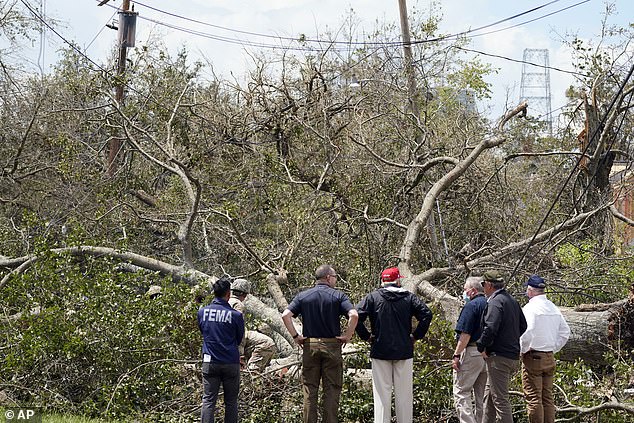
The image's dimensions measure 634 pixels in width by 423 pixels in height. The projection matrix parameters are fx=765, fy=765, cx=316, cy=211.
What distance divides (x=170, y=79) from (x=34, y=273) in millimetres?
7869

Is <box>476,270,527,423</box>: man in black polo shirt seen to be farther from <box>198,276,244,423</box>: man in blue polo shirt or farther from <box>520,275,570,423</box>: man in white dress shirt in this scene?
<box>198,276,244,423</box>: man in blue polo shirt

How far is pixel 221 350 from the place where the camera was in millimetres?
7285

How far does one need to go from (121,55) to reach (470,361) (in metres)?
13.9

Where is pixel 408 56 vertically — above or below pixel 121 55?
below

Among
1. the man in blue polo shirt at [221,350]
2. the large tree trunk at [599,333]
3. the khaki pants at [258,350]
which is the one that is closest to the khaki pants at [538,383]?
the large tree trunk at [599,333]

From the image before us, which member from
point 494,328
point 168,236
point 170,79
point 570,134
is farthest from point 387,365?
point 170,79

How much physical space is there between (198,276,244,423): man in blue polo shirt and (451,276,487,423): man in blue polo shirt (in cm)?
216

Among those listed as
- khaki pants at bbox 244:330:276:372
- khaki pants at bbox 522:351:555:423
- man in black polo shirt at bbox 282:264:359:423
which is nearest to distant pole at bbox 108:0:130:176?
khaki pants at bbox 244:330:276:372

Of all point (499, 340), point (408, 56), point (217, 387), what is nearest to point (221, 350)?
point (217, 387)

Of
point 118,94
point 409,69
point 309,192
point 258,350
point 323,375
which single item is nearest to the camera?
point 323,375

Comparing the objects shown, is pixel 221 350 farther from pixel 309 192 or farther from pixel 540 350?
pixel 309 192

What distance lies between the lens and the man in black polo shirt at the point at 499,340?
7188 mm

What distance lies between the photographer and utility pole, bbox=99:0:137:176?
52.9ft

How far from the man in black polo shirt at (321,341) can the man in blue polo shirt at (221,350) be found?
0.54 meters
